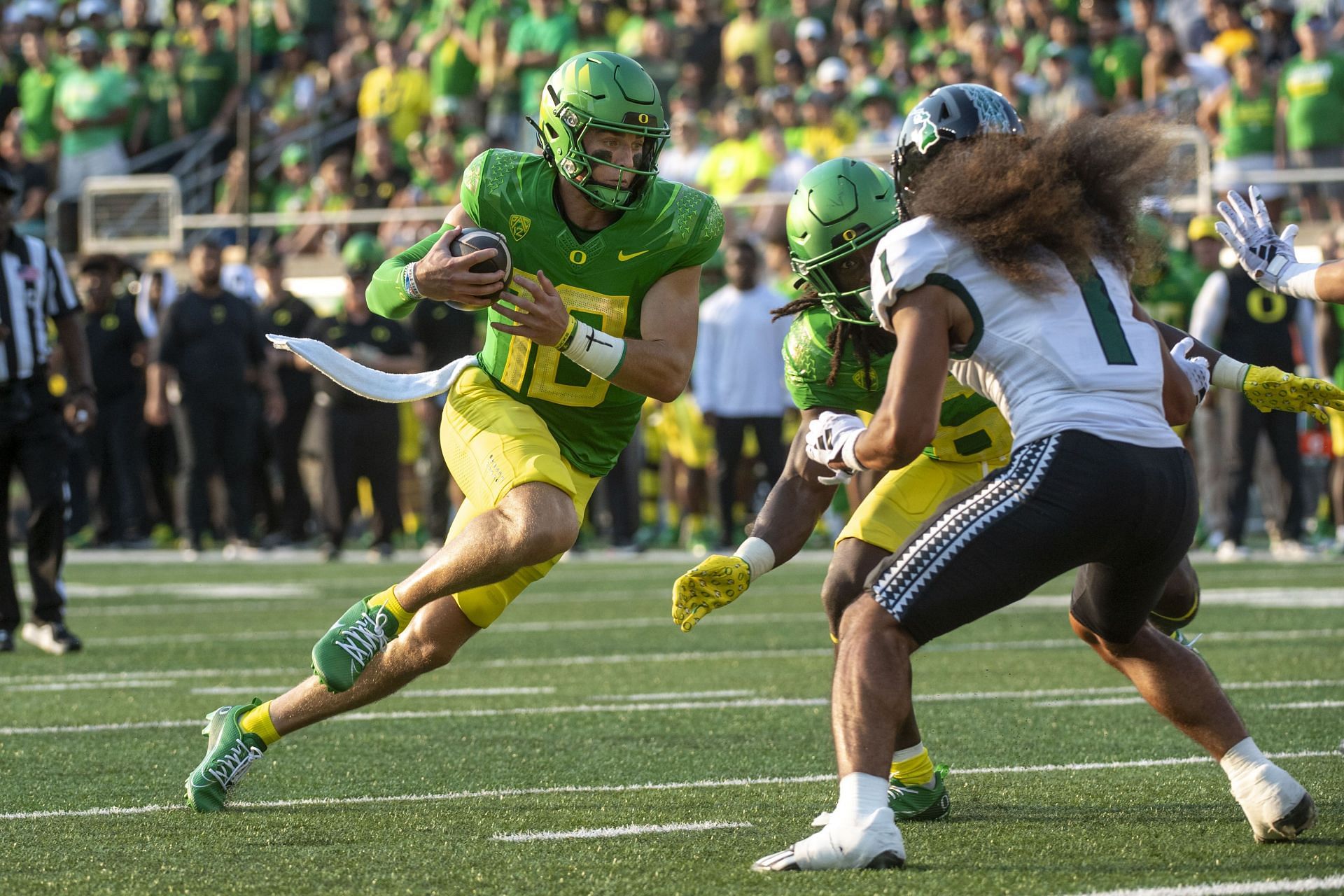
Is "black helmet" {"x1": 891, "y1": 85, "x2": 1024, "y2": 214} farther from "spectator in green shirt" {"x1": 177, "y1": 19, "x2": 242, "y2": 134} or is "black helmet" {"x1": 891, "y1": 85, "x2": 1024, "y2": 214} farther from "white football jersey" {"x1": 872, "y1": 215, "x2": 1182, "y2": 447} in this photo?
"spectator in green shirt" {"x1": 177, "y1": 19, "x2": 242, "y2": 134}

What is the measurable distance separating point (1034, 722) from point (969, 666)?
1.54m

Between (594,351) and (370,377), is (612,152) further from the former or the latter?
(370,377)

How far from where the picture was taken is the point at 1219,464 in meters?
12.8

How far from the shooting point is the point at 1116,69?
14.5 metres

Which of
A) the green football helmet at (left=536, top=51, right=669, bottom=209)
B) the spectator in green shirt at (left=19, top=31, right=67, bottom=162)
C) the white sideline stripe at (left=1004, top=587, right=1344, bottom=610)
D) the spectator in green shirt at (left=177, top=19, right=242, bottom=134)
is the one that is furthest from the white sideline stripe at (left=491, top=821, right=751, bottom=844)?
the spectator in green shirt at (left=19, top=31, right=67, bottom=162)

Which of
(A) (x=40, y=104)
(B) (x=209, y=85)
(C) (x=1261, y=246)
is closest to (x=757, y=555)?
(C) (x=1261, y=246)

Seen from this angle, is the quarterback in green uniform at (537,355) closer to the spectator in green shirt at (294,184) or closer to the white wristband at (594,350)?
the white wristband at (594,350)

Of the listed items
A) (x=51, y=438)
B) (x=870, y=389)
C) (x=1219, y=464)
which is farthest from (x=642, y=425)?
(x=870, y=389)

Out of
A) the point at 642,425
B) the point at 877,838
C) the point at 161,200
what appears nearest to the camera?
the point at 877,838

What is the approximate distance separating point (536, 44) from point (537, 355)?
42.0ft

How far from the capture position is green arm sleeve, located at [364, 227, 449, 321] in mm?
4688

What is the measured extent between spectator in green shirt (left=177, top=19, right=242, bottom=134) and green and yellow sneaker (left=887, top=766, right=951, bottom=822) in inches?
623

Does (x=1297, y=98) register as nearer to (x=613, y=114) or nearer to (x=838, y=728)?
(x=613, y=114)

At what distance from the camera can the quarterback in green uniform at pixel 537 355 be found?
15.0 feet
